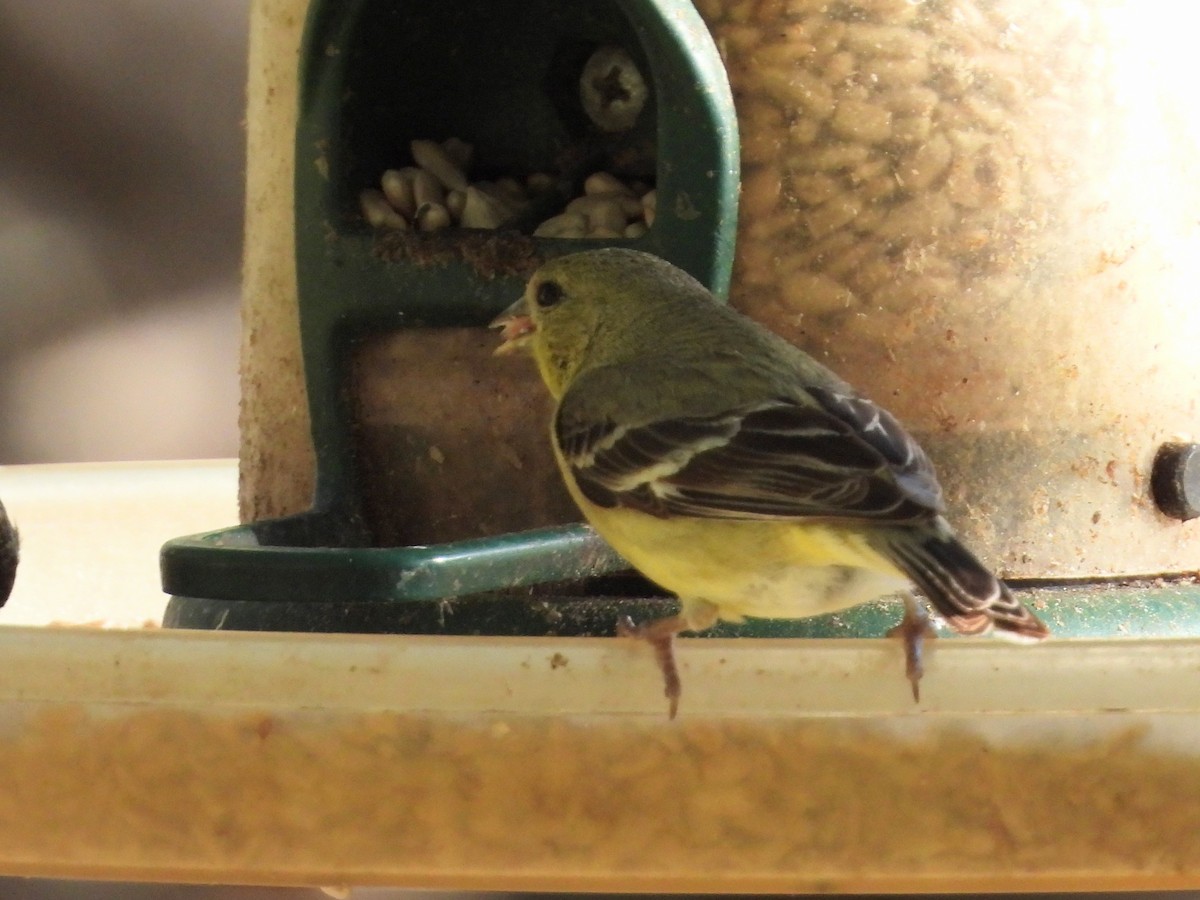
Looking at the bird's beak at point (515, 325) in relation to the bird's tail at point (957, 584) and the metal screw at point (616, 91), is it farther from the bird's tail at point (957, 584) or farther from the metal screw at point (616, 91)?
the bird's tail at point (957, 584)

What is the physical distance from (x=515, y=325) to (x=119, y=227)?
15.1 feet

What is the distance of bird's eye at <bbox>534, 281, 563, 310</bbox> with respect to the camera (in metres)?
3.54

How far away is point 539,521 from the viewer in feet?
12.0

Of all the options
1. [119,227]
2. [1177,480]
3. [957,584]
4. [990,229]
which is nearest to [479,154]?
[990,229]

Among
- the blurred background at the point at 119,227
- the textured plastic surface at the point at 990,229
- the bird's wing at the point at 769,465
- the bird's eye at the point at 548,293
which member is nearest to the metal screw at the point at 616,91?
the textured plastic surface at the point at 990,229

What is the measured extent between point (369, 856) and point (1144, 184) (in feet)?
6.01

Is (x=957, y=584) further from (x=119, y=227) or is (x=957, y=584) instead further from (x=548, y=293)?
(x=119, y=227)

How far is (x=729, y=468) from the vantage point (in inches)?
118

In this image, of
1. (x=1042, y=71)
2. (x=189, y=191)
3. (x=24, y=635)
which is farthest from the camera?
(x=189, y=191)

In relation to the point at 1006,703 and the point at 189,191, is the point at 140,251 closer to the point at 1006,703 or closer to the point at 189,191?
the point at 189,191

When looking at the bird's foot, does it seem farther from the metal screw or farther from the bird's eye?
the metal screw

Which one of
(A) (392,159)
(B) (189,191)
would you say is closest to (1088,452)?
(A) (392,159)

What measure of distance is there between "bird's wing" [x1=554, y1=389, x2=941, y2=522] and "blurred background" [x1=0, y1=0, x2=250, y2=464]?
15.1ft

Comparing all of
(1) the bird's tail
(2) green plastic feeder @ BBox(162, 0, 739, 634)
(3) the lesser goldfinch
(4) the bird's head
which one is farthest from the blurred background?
(1) the bird's tail
